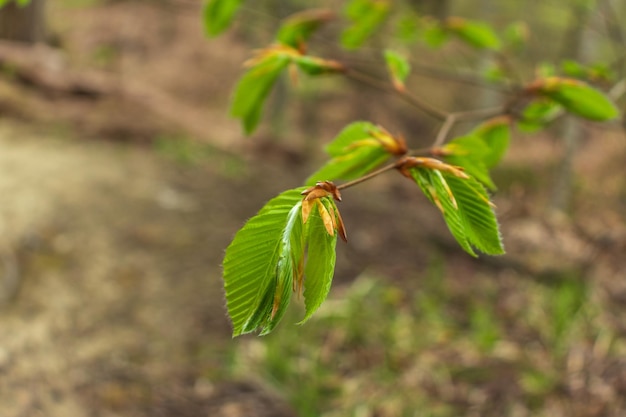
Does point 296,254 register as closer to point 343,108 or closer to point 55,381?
point 55,381

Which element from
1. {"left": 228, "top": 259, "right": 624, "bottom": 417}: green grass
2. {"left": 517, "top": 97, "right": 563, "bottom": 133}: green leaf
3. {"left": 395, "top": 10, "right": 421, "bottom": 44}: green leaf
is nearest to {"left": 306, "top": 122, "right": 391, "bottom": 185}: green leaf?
{"left": 517, "top": 97, "right": 563, "bottom": 133}: green leaf

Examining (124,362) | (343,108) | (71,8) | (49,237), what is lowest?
(343,108)

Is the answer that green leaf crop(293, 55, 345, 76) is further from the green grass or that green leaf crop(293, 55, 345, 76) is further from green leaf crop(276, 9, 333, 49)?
the green grass

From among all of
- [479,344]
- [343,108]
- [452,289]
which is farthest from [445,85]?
[479,344]

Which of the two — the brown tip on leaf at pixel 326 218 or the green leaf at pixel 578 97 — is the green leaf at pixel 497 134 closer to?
the green leaf at pixel 578 97

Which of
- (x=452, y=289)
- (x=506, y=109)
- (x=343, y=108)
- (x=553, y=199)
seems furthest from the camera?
(x=343, y=108)

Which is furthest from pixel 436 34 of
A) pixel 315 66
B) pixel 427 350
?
pixel 427 350
